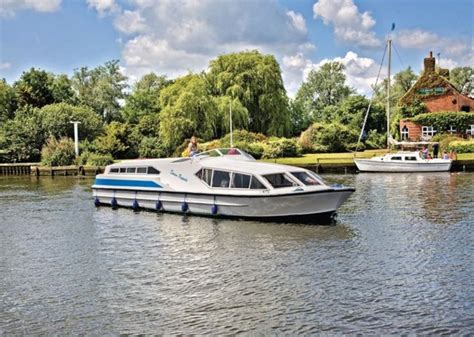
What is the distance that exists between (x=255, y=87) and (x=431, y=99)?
21777mm

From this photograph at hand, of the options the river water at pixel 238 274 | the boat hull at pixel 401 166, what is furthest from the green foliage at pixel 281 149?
the river water at pixel 238 274

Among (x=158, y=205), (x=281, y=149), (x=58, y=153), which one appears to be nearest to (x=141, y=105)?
(x=58, y=153)

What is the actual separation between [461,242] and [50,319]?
504 inches

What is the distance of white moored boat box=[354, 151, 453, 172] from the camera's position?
44.8 metres

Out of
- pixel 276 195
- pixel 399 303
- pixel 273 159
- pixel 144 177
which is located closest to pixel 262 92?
pixel 273 159

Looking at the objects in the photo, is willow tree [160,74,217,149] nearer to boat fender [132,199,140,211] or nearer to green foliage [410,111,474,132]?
green foliage [410,111,474,132]

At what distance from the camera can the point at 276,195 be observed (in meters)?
21.3

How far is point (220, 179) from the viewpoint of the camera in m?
23.2

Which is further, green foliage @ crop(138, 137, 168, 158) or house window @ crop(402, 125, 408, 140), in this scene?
house window @ crop(402, 125, 408, 140)

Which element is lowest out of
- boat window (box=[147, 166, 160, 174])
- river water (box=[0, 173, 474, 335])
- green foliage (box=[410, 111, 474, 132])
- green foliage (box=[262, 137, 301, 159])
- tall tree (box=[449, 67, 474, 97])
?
river water (box=[0, 173, 474, 335])

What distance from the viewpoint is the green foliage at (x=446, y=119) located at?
6438cm

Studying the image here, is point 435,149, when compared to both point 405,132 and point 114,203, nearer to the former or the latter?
point 405,132

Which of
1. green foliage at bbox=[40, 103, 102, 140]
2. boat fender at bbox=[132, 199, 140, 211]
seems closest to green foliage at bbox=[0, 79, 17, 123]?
green foliage at bbox=[40, 103, 102, 140]

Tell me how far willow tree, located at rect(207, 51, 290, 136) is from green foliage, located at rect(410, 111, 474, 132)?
16665mm
